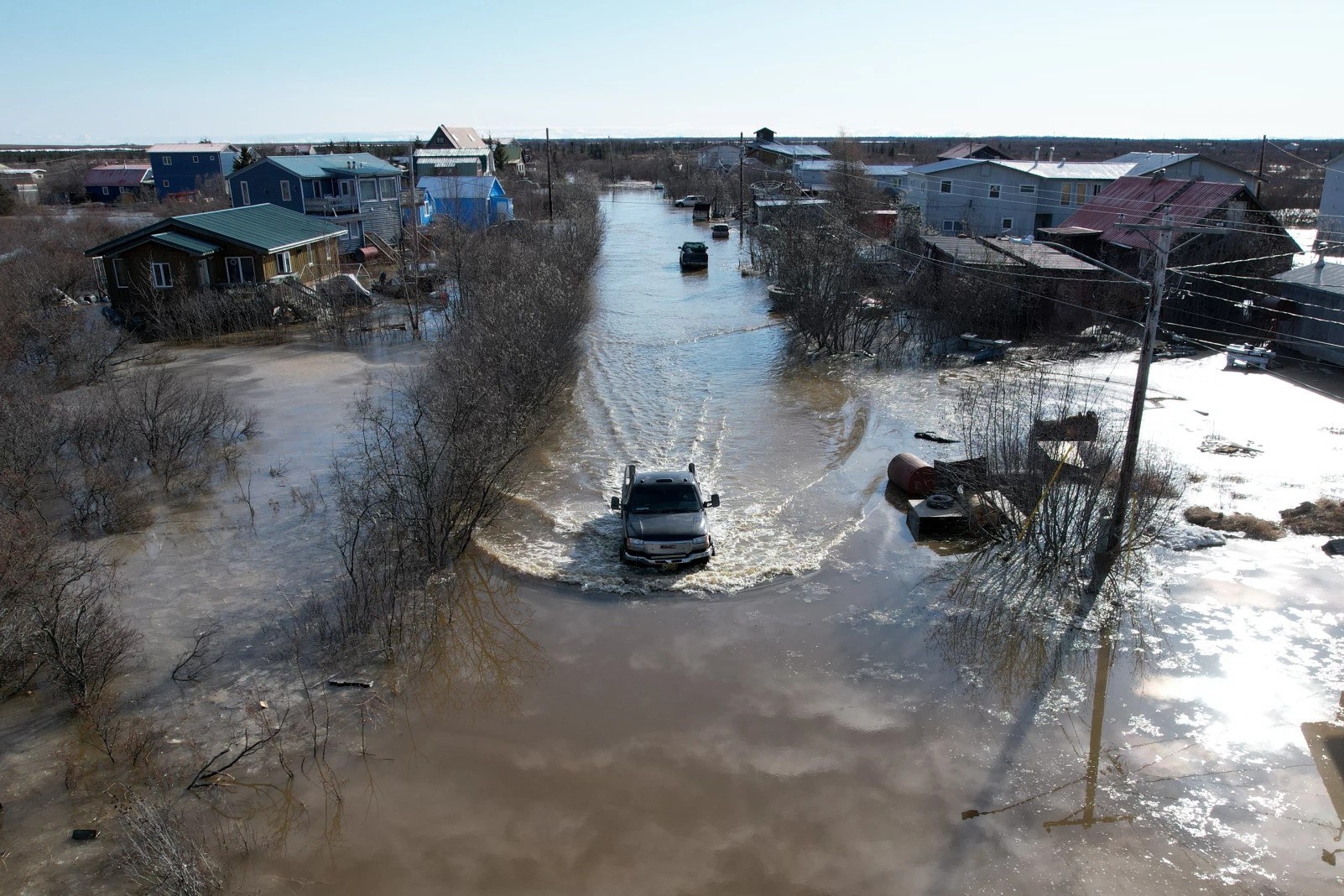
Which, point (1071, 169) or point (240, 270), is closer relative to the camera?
point (240, 270)

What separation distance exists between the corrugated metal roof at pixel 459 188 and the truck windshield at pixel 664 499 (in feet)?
146

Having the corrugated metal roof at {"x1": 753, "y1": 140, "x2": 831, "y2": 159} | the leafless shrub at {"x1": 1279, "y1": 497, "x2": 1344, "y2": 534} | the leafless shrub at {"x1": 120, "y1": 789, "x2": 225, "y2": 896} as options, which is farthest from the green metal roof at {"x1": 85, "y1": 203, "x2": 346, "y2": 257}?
the corrugated metal roof at {"x1": 753, "y1": 140, "x2": 831, "y2": 159}

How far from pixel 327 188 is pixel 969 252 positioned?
37.2 metres

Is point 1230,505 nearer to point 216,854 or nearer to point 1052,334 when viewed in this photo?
point 1052,334

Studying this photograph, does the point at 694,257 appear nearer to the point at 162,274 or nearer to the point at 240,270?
the point at 240,270

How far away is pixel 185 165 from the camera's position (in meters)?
87.3

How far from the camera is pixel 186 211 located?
62.0m

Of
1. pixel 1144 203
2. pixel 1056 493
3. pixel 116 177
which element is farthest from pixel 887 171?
pixel 116 177

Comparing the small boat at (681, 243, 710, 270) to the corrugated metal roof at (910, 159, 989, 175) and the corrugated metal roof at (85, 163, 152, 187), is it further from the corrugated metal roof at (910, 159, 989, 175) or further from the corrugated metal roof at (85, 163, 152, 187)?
the corrugated metal roof at (85, 163, 152, 187)

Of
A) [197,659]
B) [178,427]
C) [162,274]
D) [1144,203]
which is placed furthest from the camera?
[1144,203]

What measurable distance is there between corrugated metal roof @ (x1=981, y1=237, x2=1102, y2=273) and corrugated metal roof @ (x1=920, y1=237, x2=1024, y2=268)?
24cm

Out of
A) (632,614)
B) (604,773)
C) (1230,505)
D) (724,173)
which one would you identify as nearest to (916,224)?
(1230,505)

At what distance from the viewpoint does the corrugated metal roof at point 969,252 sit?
36.6 m

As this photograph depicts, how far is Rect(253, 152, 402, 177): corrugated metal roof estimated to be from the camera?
171 feet
